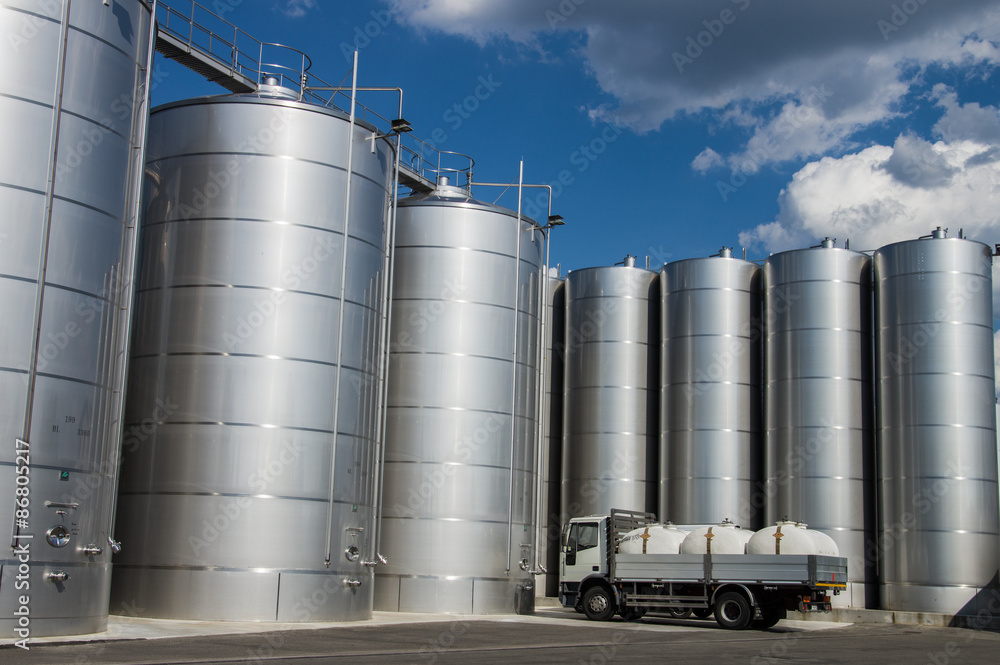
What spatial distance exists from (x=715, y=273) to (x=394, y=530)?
15.1 m

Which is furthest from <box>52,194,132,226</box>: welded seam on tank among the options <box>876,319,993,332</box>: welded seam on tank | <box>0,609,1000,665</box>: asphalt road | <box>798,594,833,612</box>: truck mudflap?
<box>876,319,993,332</box>: welded seam on tank

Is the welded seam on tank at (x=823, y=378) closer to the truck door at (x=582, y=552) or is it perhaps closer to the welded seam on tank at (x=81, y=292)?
the truck door at (x=582, y=552)

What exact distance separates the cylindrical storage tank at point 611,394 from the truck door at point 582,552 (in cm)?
719

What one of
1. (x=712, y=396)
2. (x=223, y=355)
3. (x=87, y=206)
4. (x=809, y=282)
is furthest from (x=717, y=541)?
(x=87, y=206)

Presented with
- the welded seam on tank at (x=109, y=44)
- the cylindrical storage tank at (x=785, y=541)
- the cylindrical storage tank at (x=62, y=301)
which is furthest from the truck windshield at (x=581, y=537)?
the welded seam on tank at (x=109, y=44)

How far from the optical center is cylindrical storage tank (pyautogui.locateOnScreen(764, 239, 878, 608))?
3228 centimetres

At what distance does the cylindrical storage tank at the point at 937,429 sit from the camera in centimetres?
3052

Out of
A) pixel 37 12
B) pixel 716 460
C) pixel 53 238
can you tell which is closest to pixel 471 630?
pixel 53 238

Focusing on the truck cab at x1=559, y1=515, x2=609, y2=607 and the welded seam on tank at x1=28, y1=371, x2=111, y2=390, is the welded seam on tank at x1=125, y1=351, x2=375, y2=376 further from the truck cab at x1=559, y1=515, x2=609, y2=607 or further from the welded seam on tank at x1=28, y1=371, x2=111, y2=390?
the truck cab at x1=559, y1=515, x2=609, y2=607

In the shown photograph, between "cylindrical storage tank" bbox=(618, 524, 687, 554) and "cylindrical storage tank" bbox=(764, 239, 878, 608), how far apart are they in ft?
23.7

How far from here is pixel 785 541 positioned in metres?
24.0

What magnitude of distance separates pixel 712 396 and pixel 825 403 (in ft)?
12.1

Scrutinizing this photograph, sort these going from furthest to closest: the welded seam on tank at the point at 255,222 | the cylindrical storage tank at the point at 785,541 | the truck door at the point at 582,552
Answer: the truck door at the point at 582,552, the cylindrical storage tank at the point at 785,541, the welded seam on tank at the point at 255,222

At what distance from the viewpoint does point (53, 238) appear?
52.7 ft
